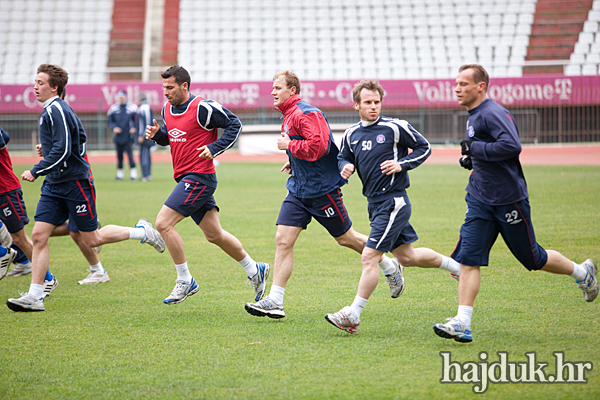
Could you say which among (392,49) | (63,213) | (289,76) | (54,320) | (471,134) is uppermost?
(392,49)

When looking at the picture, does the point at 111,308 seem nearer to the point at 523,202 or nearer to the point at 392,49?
the point at 523,202

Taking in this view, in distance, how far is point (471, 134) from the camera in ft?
15.0

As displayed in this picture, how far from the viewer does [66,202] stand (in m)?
6.05

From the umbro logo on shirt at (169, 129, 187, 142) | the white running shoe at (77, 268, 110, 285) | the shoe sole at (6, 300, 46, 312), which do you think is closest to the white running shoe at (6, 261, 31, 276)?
the white running shoe at (77, 268, 110, 285)

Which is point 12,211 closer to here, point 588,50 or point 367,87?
point 367,87

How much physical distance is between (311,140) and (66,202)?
99.9 inches

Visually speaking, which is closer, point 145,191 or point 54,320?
point 54,320

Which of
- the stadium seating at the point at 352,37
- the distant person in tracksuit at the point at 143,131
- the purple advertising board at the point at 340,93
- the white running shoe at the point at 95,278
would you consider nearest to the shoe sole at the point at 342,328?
the white running shoe at the point at 95,278

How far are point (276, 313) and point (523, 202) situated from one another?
2124 millimetres

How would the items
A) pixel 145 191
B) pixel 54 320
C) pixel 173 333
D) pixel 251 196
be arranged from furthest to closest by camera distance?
1. pixel 145 191
2. pixel 251 196
3. pixel 54 320
4. pixel 173 333

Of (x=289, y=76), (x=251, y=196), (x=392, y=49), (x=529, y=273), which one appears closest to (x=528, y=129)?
(x=392, y=49)

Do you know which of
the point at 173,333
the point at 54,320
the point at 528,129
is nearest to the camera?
the point at 173,333

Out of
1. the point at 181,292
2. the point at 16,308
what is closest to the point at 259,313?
the point at 181,292

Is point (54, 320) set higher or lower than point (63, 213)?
lower
